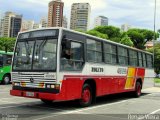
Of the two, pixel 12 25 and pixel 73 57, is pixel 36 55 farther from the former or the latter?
pixel 12 25

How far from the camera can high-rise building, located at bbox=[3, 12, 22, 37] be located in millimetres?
102875

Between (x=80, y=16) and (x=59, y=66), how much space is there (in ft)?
293

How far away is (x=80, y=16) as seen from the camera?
99812mm

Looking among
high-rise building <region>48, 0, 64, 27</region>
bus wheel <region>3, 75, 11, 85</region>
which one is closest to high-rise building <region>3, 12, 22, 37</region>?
high-rise building <region>48, 0, 64, 27</region>

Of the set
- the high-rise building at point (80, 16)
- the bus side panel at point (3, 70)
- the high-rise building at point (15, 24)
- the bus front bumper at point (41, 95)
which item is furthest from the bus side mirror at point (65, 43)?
the high-rise building at point (15, 24)

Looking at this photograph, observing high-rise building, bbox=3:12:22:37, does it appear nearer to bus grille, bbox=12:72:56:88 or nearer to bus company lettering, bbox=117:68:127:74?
bus company lettering, bbox=117:68:127:74

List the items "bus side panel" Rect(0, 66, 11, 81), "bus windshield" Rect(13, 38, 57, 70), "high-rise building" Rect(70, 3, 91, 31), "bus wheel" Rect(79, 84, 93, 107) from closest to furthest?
"bus windshield" Rect(13, 38, 57, 70) → "bus wheel" Rect(79, 84, 93, 107) → "bus side panel" Rect(0, 66, 11, 81) → "high-rise building" Rect(70, 3, 91, 31)

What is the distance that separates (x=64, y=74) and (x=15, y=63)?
82.3 inches

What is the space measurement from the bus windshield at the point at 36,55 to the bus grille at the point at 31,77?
22 centimetres

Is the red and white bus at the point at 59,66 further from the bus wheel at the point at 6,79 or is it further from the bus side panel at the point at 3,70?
the bus wheel at the point at 6,79

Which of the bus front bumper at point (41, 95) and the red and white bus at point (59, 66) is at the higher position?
the red and white bus at point (59, 66)

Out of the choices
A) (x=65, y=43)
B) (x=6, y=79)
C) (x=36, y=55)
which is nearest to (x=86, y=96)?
(x=65, y=43)

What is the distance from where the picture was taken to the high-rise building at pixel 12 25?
10288cm

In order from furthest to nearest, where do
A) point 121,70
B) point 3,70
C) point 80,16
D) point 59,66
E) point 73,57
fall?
1. point 80,16
2. point 3,70
3. point 121,70
4. point 73,57
5. point 59,66
